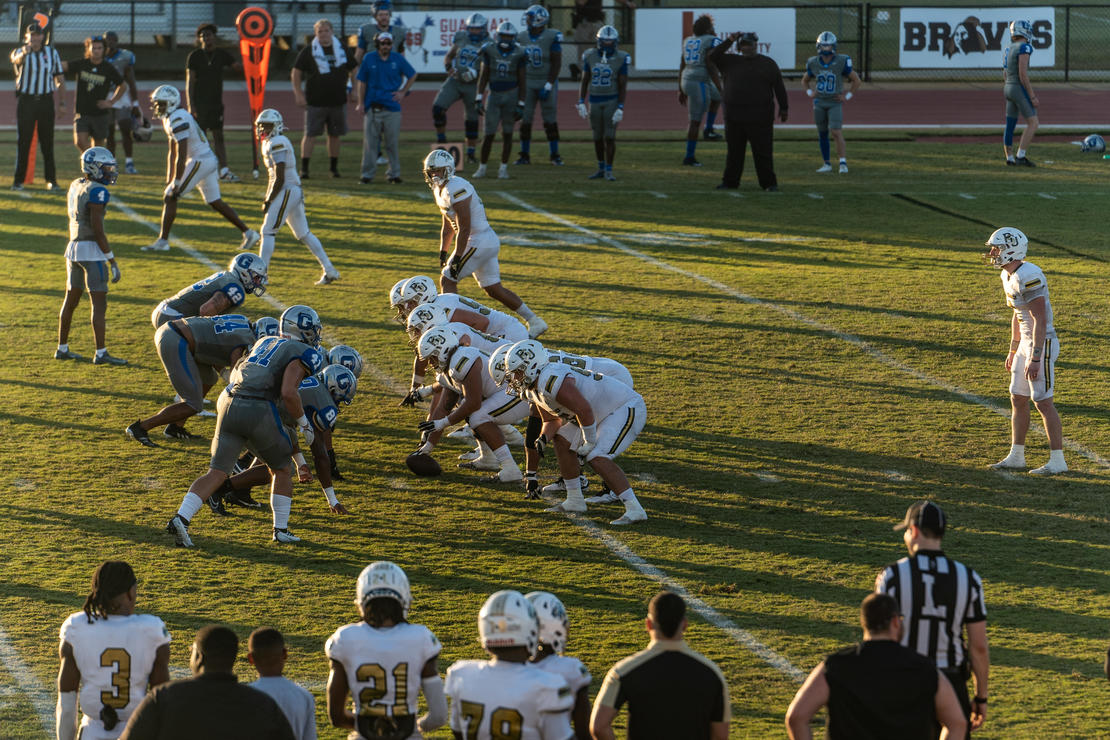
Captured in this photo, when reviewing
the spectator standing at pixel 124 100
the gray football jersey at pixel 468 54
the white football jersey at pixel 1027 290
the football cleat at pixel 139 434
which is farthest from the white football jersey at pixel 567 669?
the spectator standing at pixel 124 100

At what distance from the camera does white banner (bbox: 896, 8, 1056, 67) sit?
3219 centimetres

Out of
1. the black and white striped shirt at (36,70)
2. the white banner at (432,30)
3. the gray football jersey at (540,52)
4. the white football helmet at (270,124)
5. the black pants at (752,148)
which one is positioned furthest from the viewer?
the white banner at (432,30)

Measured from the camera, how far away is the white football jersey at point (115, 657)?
5.37 meters

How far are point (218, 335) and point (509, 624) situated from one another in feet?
18.1

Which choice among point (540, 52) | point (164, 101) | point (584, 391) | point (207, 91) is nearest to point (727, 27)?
point (540, 52)

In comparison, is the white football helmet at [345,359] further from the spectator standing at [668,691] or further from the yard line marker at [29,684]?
the spectator standing at [668,691]

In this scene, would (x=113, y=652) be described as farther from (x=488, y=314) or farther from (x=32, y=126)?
(x=32, y=126)

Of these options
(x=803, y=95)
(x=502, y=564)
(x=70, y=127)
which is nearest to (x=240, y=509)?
(x=502, y=564)

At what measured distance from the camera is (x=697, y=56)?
22375mm

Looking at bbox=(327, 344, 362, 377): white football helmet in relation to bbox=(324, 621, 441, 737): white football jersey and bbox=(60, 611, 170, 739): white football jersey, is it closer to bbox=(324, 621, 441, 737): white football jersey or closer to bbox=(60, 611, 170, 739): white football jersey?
bbox=(60, 611, 170, 739): white football jersey

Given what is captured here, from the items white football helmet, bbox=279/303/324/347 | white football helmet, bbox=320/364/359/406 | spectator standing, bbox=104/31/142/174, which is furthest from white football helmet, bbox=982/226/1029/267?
spectator standing, bbox=104/31/142/174

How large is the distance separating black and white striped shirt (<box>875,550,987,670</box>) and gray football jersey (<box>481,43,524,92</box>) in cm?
1615

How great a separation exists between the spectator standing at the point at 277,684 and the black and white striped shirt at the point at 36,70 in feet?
53.7

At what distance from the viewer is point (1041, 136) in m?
25.4
